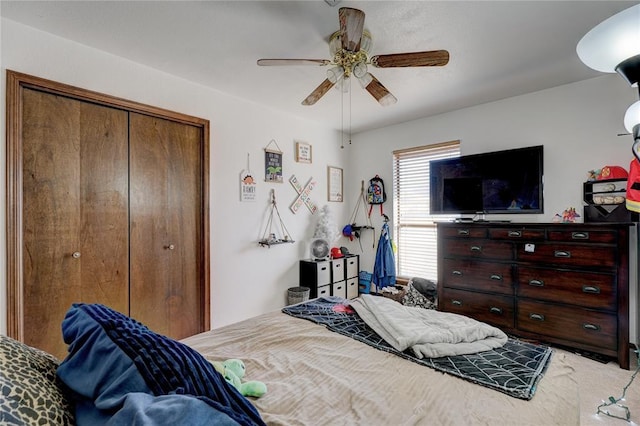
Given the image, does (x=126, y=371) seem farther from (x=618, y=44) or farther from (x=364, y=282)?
(x=364, y=282)

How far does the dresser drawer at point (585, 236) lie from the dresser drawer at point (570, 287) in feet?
0.92

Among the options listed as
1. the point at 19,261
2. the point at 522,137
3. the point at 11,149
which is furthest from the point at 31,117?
the point at 522,137

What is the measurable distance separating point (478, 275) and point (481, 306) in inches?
12.4

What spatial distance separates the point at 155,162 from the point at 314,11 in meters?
1.84

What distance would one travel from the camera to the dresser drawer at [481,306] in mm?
2803

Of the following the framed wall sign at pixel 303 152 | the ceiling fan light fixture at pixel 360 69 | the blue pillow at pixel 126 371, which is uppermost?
the ceiling fan light fixture at pixel 360 69

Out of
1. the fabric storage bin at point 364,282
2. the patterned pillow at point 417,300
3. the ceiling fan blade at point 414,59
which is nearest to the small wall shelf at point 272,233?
the fabric storage bin at point 364,282

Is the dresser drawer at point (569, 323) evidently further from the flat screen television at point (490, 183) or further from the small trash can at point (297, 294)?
the small trash can at point (297, 294)

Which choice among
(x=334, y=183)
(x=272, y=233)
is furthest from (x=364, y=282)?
(x=272, y=233)

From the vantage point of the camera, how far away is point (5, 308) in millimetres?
1865

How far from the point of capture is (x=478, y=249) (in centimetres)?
298

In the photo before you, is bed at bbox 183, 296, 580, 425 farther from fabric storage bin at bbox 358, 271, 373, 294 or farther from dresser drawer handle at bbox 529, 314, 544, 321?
fabric storage bin at bbox 358, 271, 373, 294

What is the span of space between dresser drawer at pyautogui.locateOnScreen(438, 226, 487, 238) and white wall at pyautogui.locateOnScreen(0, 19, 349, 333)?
1.66 m

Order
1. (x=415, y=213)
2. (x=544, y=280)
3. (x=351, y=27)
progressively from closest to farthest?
(x=351, y=27) < (x=544, y=280) < (x=415, y=213)
